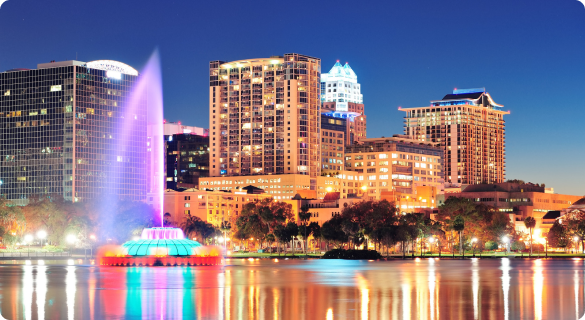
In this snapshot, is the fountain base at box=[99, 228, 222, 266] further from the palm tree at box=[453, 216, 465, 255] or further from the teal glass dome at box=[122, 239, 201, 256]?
the palm tree at box=[453, 216, 465, 255]

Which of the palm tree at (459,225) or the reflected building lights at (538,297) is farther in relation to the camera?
the palm tree at (459,225)

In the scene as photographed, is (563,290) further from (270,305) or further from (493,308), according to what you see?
(270,305)

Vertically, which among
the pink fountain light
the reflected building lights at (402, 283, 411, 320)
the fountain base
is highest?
the pink fountain light

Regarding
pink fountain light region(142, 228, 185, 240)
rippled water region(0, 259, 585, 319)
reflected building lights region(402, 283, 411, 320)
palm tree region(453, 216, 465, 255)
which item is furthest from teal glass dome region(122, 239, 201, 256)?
palm tree region(453, 216, 465, 255)

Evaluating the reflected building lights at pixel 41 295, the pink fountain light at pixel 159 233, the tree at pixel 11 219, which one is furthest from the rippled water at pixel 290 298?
the tree at pixel 11 219

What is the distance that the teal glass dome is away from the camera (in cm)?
11875

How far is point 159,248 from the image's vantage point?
390 feet

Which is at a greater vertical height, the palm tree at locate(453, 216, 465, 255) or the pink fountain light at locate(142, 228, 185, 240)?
the pink fountain light at locate(142, 228, 185, 240)

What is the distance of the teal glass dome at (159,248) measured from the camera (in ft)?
390

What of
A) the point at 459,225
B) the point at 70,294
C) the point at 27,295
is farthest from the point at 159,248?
the point at 459,225

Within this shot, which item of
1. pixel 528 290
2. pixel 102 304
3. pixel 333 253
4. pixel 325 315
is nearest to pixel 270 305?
pixel 325 315

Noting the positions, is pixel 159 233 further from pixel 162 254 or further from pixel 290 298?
pixel 290 298

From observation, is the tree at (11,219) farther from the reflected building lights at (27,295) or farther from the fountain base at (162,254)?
the reflected building lights at (27,295)

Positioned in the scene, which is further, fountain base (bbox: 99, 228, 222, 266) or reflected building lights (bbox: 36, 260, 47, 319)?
fountain base (bbox: 99, 228, 222, 266)
